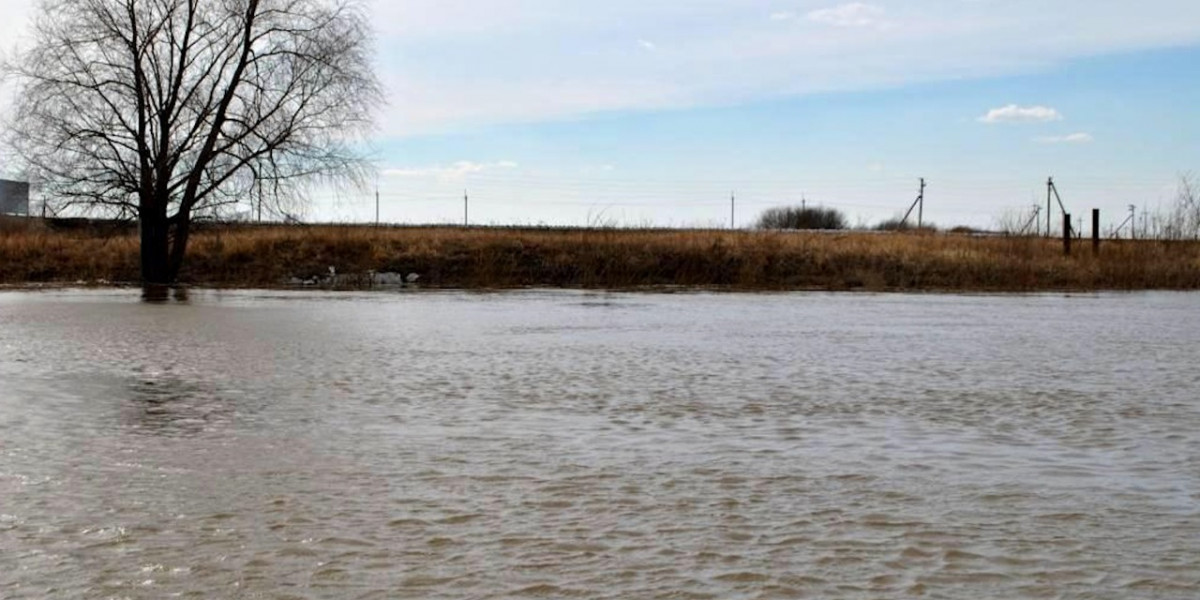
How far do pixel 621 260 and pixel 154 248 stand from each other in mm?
11844

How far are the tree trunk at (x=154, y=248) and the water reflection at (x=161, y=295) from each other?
2.12 metres

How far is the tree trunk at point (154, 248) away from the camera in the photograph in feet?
96.5

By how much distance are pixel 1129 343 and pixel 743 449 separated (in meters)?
7.64

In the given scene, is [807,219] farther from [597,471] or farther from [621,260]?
[597,471]

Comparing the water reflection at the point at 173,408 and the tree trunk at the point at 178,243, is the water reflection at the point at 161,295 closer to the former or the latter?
the tree trunk at the point at 178,243

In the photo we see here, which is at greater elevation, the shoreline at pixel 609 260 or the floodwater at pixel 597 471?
the shoreline at pixel 609 260

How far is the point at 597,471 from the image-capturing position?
5469 millimetres

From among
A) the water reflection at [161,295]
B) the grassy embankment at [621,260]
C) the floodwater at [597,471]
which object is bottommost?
the floodwater at [597,471]

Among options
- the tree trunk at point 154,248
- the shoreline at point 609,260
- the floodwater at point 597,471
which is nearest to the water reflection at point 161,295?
the tree trunk at point 154,248

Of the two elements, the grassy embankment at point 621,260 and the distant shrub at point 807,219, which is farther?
the distant shrub at point 807,219

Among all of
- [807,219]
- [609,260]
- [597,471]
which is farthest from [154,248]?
[807,219]

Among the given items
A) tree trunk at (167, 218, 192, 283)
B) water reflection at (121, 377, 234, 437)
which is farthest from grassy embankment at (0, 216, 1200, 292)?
water reflection at (121, 377, 234, 437)

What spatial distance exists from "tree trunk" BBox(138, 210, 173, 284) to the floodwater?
59.9 ft

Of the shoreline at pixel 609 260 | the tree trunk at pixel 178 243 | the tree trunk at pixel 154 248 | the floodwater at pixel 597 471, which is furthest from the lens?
the shoreline at pixel 609 260
